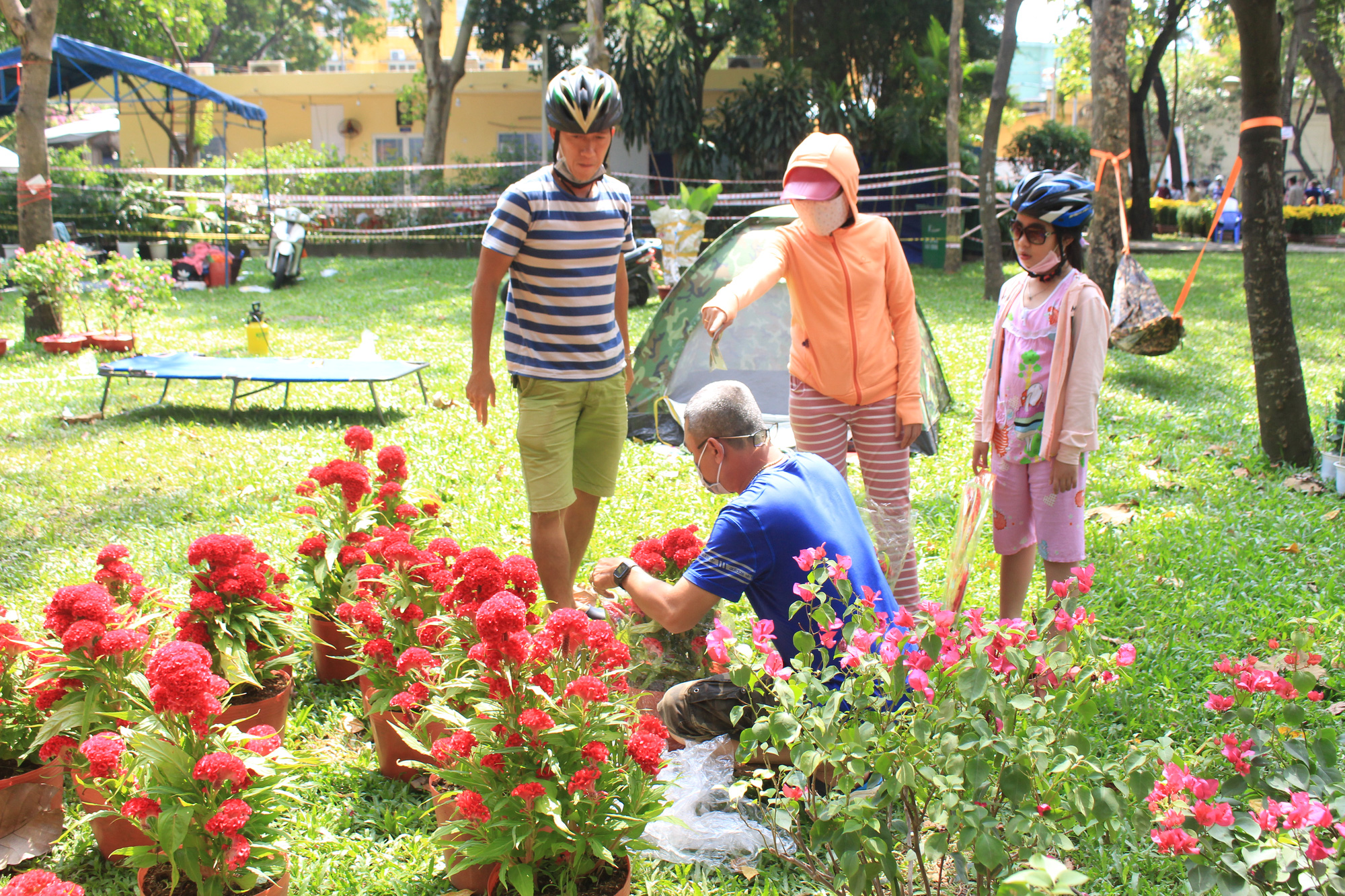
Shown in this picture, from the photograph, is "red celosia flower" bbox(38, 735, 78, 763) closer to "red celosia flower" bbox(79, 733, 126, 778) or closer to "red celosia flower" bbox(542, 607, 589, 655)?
"red celosia flower" bbox(79, 733, 126, 778)

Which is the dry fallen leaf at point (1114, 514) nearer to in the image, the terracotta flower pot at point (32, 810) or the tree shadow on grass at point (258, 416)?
the terracotta flower pot at point (32, 810)

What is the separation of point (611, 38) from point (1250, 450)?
17.5 metres

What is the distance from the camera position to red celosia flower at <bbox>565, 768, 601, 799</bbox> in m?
1.75

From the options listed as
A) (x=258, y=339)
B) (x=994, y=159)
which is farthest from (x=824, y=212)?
(x=994, y=159)

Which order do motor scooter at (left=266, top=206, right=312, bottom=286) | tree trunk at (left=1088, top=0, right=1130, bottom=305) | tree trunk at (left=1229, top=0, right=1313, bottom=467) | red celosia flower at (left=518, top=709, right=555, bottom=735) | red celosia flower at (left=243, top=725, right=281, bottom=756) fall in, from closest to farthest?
red celosia flower at (left=518, top=709, right=555, bottom=735) → red celosia flower at (left=243, top=725, right=281, bottom=756) → tree trunk at (left=1229, top=0, right=1313, bottom=467) → tree trunk at (left=1088, top=0, right=1130, bottom=305) → motor scooter at (left=266, top=206, right=312, bottom=286)

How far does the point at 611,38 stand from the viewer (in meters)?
20.0

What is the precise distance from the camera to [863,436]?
3.24 m

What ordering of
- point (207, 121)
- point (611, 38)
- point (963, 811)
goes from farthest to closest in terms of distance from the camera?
point (207, 121)
point (611, 38)
point (963, 811)

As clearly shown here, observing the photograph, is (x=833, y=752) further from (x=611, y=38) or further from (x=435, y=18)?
(x=435, y=18)

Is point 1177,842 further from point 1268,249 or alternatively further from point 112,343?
point 112,343

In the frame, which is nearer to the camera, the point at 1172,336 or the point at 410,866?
the point at 410,866

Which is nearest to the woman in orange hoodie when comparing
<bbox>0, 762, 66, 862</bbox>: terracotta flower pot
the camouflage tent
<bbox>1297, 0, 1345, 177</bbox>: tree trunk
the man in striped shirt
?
the man in striped shirt

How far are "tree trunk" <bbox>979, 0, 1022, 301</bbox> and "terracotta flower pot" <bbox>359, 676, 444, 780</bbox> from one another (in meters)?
11.2

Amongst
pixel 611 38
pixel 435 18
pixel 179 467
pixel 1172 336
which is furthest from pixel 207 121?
pixel 1172 336
